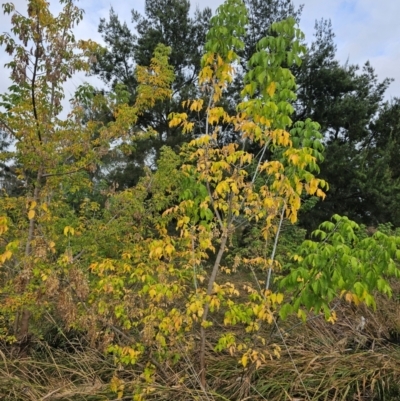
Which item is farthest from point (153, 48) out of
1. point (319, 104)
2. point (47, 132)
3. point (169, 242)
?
point (169, 242)

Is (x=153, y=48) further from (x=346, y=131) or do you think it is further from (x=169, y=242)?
(x=169, y=242)

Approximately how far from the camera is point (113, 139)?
12.9ft

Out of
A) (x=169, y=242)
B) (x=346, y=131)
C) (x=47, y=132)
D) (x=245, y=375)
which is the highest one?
(x=346, y=131)

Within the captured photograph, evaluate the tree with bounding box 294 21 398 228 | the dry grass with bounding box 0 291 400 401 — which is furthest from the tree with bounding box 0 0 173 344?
the tree with bounding box 294 21 398 228

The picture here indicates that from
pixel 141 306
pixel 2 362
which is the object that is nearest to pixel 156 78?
pixel 141 306

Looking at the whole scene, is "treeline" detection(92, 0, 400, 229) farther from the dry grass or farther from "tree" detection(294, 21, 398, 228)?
the dry grass

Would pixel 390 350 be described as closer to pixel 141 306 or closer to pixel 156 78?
pixel 141 306

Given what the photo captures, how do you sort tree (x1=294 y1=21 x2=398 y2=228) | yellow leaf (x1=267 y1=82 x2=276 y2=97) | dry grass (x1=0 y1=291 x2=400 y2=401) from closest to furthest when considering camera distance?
yellow leaf (x1=267 y1=82 x2=276 y2=97) → dry grass (x1=0 y1=291 x2=400 y2=401) → tree (x1=294 y1=21 x2=398 y2=228)

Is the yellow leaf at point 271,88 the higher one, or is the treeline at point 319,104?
the treeline at point 319,104

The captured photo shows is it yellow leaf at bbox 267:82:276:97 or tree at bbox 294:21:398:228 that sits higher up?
tree at bbox 294:21:398:228

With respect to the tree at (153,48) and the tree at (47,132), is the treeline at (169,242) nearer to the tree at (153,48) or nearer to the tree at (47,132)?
the tree at (47,132)

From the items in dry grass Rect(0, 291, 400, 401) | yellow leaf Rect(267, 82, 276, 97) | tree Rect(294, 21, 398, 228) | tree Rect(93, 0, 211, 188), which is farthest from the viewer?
tree Rect(93, 0, 211, 188)

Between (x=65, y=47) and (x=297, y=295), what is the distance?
295cm

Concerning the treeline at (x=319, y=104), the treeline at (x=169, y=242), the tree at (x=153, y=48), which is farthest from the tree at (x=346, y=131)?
the treeline at (x=169, y=242)
